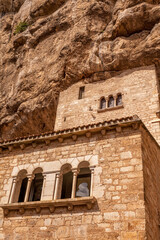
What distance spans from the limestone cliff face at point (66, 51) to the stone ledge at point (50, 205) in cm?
1149

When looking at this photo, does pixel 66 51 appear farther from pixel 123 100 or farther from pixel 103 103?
pixel 123 100

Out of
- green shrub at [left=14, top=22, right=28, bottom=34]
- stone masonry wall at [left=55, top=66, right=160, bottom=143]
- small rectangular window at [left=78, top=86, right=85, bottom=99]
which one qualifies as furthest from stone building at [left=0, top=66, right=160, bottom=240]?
green shrub at [left=14, top=22, right=28, bottom=34]

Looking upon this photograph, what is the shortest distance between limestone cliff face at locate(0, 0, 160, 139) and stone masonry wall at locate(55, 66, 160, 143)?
0.63 m

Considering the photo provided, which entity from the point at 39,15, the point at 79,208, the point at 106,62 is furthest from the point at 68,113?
the point at 39,15

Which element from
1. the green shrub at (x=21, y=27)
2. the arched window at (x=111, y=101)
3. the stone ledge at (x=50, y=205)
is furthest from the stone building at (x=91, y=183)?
the green shrub at (x=21, y=27)

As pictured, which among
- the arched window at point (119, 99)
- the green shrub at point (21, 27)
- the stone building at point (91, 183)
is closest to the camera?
the stone building at point (91, 183)

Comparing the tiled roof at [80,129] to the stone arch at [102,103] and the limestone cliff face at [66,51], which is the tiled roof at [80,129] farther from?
the limestone cliff face at [66,51]

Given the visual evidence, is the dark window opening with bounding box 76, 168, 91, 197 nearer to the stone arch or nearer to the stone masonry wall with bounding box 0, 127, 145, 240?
the stone masonry wall with bounding box 0, 127, 145, 240

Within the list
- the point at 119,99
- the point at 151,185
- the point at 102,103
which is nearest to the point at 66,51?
the point at 102,103

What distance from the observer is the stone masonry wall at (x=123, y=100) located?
1630 centimetres

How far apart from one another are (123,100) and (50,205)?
9.87 metres

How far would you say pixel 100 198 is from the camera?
8727mm

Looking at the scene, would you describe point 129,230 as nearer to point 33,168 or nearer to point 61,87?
point 33,168

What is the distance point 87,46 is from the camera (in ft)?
66.4
